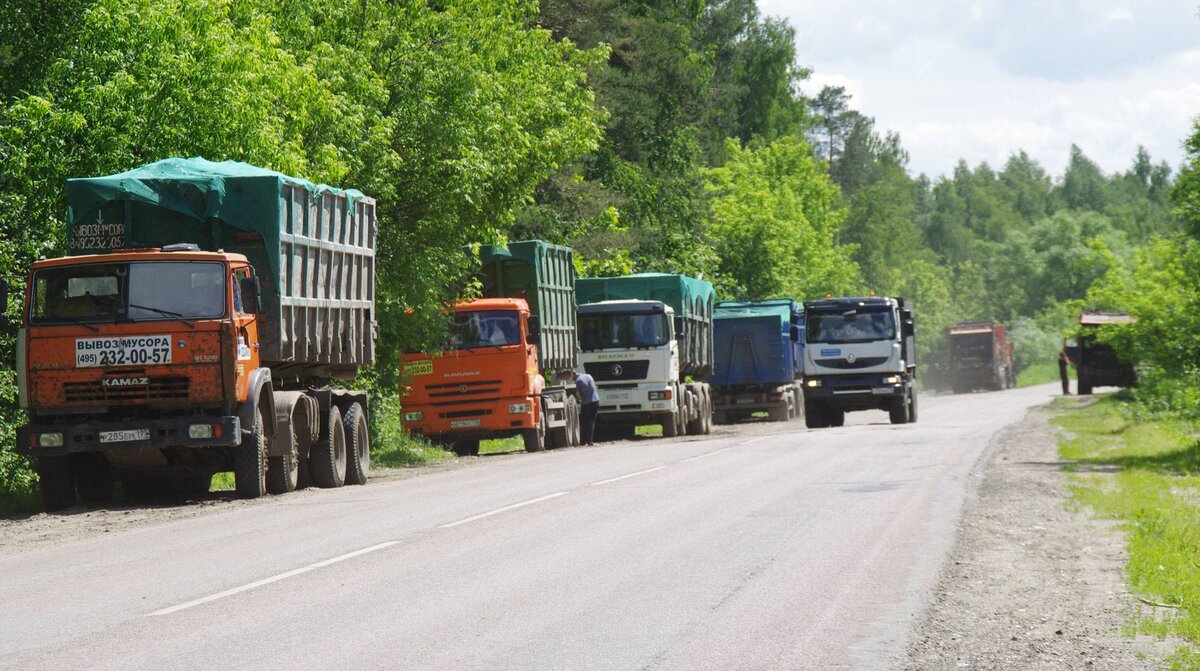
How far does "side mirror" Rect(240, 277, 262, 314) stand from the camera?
56.9 feet

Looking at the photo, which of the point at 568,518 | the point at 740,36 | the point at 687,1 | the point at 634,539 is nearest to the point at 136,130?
the point at 568,518

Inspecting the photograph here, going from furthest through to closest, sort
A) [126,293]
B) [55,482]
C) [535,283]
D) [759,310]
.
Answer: [759,310] < [535,283] < [55,482] < [126,293]

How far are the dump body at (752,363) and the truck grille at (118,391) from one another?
28.3 meters

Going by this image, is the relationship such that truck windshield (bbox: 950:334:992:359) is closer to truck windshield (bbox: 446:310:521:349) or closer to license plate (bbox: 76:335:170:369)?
truck windshield (bbox: 446:310:521:349)

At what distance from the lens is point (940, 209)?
184750 millimetres

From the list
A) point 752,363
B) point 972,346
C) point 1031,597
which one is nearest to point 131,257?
point 1031,597

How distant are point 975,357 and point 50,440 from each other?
6866 centimetres

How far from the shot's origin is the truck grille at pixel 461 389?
94.8 ft

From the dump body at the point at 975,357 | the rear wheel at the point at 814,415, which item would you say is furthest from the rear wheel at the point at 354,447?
the dump body at the point at 975,357

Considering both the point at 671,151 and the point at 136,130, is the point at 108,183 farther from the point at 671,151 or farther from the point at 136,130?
the point at 671,151

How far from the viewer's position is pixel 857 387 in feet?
118

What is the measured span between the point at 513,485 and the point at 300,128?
637 centimetres

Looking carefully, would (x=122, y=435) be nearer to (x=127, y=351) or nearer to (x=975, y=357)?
(x=127, y=351)

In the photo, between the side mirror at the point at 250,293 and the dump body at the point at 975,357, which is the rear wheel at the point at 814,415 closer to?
the side mirror at the point at 250,293
